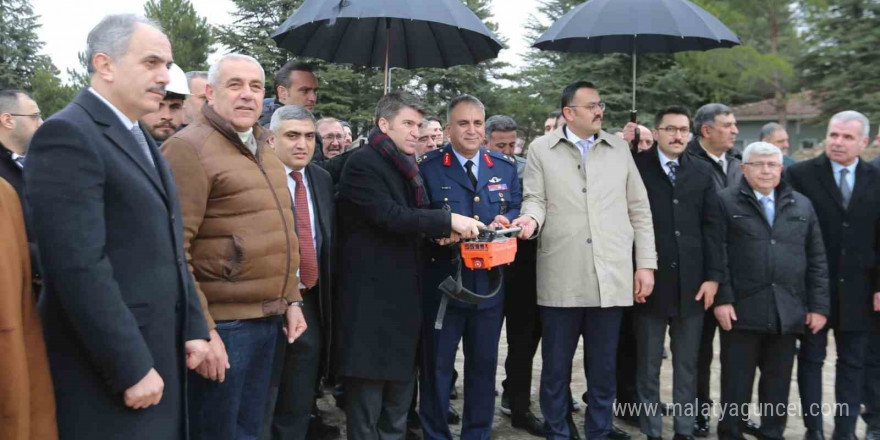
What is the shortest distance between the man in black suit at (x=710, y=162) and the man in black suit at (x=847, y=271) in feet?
2.11

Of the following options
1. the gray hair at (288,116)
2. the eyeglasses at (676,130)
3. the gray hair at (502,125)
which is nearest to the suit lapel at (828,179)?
the eyeglasses at (676,130)

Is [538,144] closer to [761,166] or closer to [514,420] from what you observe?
[761,166]

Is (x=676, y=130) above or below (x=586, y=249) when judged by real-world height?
above

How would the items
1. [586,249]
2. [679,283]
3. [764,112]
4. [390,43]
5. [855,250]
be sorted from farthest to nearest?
[764,112], [390,43], [855,250], [679,283], [586,249]

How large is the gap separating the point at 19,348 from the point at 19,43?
34.3m

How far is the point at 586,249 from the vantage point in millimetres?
4531

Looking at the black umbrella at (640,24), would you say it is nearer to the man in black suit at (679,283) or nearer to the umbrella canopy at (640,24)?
the umbrella canopy at (640,24)

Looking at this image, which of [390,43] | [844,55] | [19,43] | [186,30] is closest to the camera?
[390,43]

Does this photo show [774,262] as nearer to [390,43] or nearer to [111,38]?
[390,43]

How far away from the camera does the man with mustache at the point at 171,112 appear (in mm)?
4379

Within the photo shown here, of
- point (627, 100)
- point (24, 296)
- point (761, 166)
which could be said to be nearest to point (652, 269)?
point (761, 166)

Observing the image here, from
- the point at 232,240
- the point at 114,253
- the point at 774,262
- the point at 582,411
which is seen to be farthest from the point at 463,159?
the point at 114,253

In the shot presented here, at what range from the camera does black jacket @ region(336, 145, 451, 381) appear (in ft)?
13.0

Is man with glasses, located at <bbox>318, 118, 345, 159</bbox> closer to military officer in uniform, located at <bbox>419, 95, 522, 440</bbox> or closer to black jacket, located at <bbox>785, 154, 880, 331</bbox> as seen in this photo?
military officer in uniform, located at <bbox>419, 95, 522, 440</bbox>
